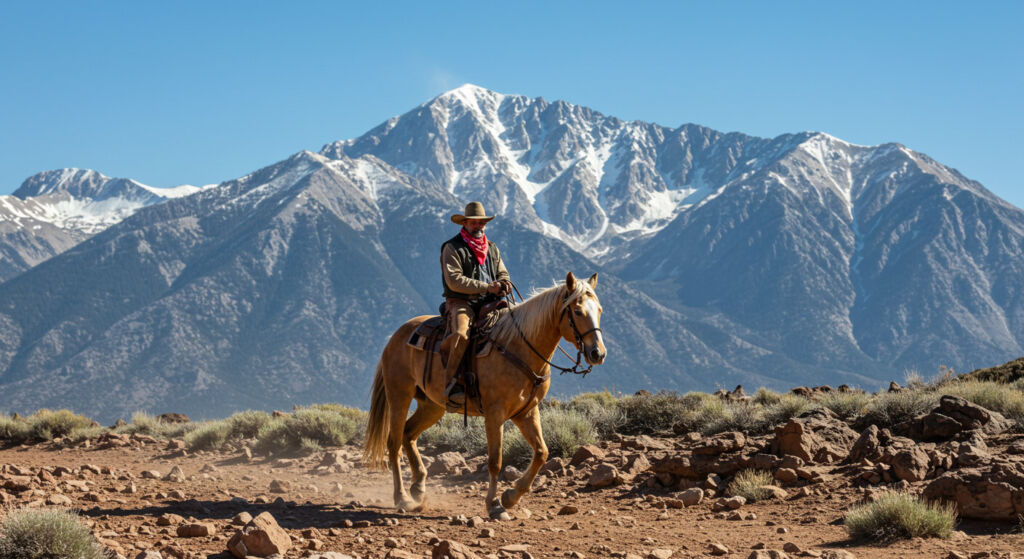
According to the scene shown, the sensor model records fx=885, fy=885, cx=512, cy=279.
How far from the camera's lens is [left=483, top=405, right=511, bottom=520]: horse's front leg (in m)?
10.2

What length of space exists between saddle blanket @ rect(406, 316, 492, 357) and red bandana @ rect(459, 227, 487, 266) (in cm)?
95

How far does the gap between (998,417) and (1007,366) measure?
10.4 m

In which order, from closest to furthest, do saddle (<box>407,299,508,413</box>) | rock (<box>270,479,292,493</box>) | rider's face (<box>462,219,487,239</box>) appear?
saddle (<box>407,299,508,413</box>)
rider's face (<box>462,219,487,239</box>)
rock (<box>270,479,292,493</box>)

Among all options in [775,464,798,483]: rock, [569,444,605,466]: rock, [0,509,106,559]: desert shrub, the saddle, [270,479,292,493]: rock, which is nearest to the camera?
[0,509,106,559]: desert shrub

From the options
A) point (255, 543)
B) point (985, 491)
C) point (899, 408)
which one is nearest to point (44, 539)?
point (255, 543)

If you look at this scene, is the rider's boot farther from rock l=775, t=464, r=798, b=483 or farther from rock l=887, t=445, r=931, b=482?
rock l=887, t=445, r=931, b=482

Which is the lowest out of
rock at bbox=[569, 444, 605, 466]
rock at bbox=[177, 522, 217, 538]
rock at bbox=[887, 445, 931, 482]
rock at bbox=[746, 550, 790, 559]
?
rock at bbox=[746, 550, 790, 559]

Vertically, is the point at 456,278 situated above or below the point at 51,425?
above

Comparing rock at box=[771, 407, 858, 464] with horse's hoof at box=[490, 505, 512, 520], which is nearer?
horse's hoof at box=[490, 505, 512, 520]

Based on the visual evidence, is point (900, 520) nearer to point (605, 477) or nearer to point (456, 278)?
point (605, 477)

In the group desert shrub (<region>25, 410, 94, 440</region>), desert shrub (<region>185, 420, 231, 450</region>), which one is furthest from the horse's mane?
desert shrub (<region>25, 410, 94, 440</region>)

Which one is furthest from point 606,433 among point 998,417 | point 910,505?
point 910,505

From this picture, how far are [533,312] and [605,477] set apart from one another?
9.68 feet

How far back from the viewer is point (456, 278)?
10.8 metres
